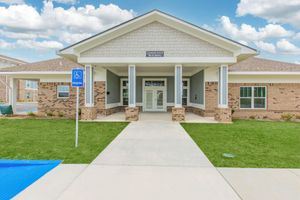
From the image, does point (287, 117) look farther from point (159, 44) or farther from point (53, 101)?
point (53, 101)

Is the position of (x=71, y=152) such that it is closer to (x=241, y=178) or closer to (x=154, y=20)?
(x=241, y=178)

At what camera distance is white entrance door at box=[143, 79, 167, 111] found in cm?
1920

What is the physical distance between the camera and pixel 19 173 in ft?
14.6

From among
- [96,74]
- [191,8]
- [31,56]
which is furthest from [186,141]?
[31,56]

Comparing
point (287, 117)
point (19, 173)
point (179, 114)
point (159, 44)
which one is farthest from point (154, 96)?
point (19, 173)

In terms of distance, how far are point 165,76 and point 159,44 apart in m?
6.61

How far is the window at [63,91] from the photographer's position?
1658cm

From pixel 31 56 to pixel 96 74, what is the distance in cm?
5222

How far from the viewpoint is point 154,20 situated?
1264 centimetres

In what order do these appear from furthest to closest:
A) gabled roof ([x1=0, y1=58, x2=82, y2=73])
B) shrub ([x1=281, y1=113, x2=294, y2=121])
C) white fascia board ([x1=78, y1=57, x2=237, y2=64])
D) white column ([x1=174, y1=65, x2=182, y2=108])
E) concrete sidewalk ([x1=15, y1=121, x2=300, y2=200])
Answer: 1. gabled roof ([x1=0, y1=58, x2=82, y2=73])
2. shrub ([x1=281, y1=113, x2=294, y2=121])
3. white column ([x1=174, y1=65, x2=182, y2=108])
4. white fascia board ([x1=78, y1=57, x2=237, y2=64])
5. concrete sidewalk ([x1=15, y1=121, x2=300, y2=200])

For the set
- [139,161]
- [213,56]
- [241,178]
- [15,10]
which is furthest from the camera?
[15,10]

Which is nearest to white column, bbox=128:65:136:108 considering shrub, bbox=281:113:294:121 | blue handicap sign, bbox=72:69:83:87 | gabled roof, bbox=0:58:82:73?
blue handicap sign, bbox=72:69:83:87

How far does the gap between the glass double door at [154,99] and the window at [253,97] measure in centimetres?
701

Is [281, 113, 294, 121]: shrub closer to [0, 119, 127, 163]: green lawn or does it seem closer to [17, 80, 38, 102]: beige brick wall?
[0, 119, 127, 163]: green lawn
